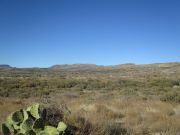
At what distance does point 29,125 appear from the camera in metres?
5.18

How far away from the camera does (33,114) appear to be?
5422mm

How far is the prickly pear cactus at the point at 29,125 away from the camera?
5040 mm

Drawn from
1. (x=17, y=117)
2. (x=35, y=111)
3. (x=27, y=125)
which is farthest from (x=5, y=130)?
(x=35, y=111)

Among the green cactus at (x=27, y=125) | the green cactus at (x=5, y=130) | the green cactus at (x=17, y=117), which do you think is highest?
the green cactus at (x=17, y=117)

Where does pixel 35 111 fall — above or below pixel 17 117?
above

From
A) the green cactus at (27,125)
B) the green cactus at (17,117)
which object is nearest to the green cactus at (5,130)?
the green cactus at (17,117)

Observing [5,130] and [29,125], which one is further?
[5,130]

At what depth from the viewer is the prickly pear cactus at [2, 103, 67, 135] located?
16.5 ft

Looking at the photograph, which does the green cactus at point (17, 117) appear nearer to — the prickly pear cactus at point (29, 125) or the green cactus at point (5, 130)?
the prickly pear cactus at point (29, 125)

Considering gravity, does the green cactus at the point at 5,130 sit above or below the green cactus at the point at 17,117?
below

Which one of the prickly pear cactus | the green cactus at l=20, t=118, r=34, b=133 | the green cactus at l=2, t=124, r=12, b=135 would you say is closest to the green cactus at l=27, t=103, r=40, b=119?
the prickly pear cactus

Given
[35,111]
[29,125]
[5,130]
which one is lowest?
[5,130]

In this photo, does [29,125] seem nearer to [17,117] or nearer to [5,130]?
[17,117]

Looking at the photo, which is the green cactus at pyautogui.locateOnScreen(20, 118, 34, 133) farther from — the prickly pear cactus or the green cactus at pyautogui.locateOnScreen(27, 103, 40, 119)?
the green cactus at pyautogui.locateOnScreen(27, 103, 40, 119)
